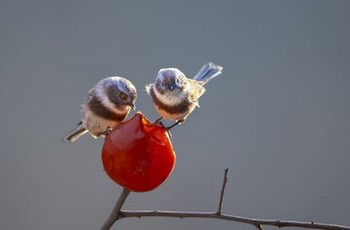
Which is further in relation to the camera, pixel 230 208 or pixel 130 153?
pixel 230 208

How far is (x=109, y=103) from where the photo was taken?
2.63 feet

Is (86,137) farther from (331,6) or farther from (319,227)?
(319,227)

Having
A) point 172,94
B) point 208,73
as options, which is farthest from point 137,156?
point 208,73

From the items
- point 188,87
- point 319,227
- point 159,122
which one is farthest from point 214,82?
point 319,227

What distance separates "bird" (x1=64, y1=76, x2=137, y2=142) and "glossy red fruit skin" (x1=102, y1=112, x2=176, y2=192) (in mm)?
56

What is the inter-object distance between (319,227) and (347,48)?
7.79 feet

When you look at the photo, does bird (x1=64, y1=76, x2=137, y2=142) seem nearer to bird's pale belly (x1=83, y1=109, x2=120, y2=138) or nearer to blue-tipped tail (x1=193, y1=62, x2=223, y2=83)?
bird's pale belly (x1=83, y1=109, x2=120, y2=138)

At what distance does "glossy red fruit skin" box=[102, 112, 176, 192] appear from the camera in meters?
0.72

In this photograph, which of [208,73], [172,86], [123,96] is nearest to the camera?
[123,96]

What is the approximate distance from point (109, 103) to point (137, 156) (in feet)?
0.35

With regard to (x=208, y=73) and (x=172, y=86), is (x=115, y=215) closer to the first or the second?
(x=172, y=86)

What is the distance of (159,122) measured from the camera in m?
0.85

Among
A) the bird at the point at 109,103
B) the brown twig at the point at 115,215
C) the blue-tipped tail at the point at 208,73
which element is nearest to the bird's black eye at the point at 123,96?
the bird at the point at 109,103

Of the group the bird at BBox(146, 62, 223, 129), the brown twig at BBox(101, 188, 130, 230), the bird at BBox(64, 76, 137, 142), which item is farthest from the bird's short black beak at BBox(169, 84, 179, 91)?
the brown twig at BBox(101, 188, 130, 230)
